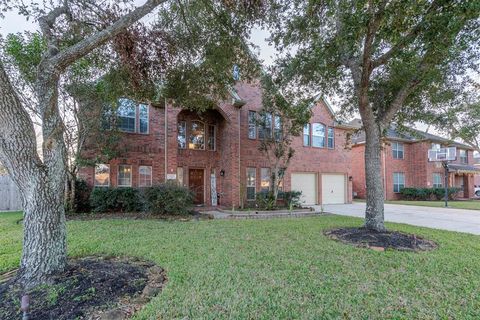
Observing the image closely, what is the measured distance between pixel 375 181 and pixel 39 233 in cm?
747

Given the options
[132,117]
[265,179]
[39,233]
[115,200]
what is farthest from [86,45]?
[265,179]

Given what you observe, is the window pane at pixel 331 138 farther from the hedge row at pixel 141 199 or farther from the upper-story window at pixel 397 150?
the hedge row at pixel 141 199

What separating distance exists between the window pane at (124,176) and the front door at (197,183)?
10.1 feet

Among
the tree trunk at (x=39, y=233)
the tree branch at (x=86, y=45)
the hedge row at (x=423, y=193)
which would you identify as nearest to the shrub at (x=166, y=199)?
the tree trunk at (x=39, y=233)

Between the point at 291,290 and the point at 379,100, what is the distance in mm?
7111

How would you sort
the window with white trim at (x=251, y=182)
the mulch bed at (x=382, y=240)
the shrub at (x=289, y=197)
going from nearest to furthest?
the mulch bed at (x=382, y=240), the shrub at (x=289, y=197), the window with white trim at (x=251, y=182)

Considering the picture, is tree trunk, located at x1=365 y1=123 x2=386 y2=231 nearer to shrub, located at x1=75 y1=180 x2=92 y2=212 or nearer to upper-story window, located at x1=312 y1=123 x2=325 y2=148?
upper-story window, located at x1=312 y1=123 x2=325 y2=148

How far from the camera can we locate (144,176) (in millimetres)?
12695

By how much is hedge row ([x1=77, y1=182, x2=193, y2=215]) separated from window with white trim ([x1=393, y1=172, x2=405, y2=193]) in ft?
61.3

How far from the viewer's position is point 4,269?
436 centimetres

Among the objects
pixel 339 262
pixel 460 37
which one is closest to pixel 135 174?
pixel 339 262

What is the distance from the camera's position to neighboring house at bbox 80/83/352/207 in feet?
40.6

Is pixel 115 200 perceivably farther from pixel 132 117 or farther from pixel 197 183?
pixel 197 183

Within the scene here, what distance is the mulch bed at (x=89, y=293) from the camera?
297cm
